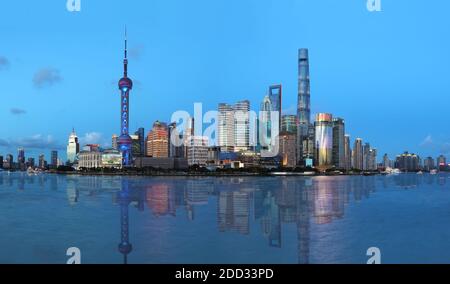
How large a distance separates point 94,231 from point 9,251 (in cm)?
562

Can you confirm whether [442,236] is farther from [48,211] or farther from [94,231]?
[48,211]

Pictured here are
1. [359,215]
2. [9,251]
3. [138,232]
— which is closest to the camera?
[9,251]

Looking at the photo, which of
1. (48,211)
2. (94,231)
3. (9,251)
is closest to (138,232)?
(94,231)

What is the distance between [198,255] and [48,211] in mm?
22081

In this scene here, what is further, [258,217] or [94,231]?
[258,217]

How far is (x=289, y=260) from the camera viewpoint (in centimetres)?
1706
